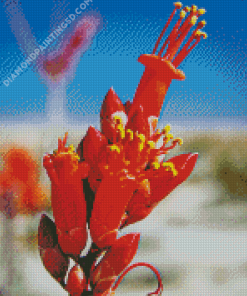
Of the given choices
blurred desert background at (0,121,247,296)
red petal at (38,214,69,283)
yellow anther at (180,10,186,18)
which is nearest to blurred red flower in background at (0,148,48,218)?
blurred desert background at (0,121,247,296)

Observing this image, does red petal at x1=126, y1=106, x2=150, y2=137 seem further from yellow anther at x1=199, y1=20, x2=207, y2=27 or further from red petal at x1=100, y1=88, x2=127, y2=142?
yellow anther at x1=199, y1=20, x2=207, y2=27

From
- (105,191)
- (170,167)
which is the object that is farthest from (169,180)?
(105,191)

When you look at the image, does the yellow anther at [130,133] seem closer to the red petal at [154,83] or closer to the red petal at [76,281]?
the red petal at [154,83]

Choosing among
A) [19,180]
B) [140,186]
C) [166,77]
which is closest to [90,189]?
[140,186]

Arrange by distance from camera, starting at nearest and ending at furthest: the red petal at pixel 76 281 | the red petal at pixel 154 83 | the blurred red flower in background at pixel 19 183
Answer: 1. the red petal at pixel 76 281
2. the red petal at pixel 154 83
3. the blurred red flower in background at pixel 19 183

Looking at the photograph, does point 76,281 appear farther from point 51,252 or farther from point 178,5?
point 178,5

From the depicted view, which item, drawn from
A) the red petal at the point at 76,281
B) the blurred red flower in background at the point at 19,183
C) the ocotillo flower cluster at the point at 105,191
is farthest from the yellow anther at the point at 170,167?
the blurred red flower in background at the point at 19,183
